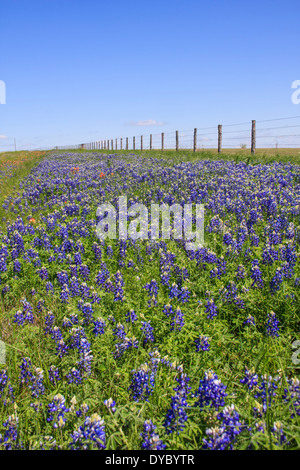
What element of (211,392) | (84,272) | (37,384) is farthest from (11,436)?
(84,272)

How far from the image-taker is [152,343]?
131 inches

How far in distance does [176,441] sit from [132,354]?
108 centimetres

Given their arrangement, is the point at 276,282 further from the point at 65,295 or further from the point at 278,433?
the point at 65,295

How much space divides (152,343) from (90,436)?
1398mm

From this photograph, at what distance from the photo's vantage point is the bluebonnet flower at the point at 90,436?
1.99 m

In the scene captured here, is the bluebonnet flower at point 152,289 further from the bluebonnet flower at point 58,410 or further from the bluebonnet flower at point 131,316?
the bluebonnet flower at point 58,410

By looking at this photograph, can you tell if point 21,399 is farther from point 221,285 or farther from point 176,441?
point 221,285

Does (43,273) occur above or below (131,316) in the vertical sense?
above

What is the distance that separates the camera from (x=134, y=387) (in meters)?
2.50

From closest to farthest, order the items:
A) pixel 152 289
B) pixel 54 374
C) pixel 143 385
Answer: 1. pixel 143 385
2. pixel 54 374
3. pixel 152 289

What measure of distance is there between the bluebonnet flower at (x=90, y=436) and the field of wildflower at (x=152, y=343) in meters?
0.01

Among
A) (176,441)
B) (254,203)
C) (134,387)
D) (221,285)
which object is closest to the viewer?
(176,441)

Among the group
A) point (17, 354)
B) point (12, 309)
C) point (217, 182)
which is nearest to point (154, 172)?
point (217, 182)

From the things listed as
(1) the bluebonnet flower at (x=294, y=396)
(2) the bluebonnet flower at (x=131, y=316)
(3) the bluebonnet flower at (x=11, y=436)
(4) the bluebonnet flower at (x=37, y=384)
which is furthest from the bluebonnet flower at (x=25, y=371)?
(1) the bluebonnet flower at (x=294, y=396)
